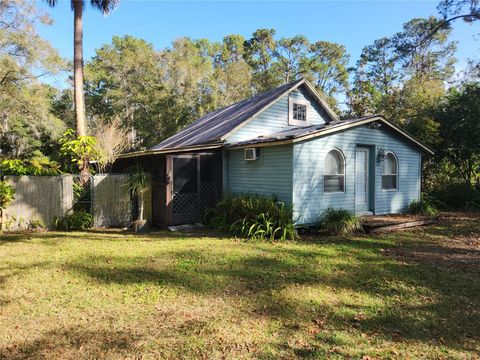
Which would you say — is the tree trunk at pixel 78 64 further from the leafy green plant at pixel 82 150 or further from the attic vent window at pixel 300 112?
the attic vent window at pixel 300 112

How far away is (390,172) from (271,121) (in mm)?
4893

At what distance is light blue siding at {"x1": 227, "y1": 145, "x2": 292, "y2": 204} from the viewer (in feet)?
30.1

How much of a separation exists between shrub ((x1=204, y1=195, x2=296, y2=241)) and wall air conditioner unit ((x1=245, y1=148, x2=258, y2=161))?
1215 millimetres

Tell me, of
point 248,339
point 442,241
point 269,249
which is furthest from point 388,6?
point 248,339

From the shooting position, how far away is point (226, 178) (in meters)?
11.4

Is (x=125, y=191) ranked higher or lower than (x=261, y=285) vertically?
higher

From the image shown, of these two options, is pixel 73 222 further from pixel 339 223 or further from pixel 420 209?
pixel 420 209

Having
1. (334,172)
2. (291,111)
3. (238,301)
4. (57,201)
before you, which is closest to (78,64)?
(57,201)

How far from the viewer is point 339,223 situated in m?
8.91

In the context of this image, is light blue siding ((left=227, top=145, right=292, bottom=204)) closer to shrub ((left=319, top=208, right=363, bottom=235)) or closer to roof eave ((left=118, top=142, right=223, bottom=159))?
roof eave ((left=118, top=142, right=223, bottom=159))

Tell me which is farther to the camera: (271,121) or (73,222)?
(271,121)

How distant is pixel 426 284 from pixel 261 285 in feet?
8.51

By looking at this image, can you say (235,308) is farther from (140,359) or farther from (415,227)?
(415,227)

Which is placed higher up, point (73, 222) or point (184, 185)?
point (184, 185)
